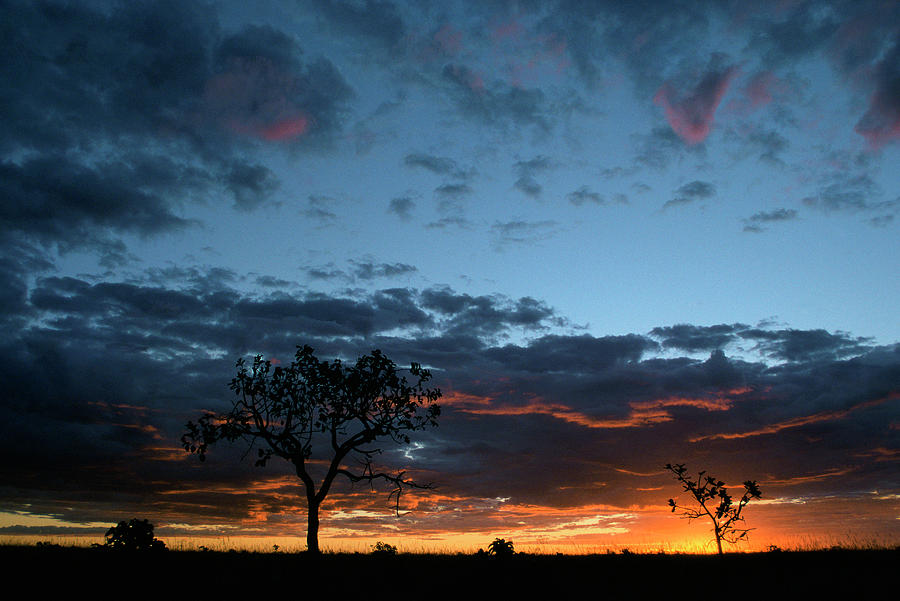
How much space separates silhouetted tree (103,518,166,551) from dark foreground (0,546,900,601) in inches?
28.1

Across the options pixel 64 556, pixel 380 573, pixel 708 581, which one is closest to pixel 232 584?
pixel 380 573

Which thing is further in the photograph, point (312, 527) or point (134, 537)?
point (312, 527)

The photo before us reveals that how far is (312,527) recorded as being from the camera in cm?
3475

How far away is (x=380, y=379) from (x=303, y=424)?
5570mm

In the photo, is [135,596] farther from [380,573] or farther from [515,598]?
[515,598]

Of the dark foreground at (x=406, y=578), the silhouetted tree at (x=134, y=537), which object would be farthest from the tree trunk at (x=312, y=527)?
the silhouetted tree at (x=134, y=537)

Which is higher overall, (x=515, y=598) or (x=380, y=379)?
(x=380, y=379)

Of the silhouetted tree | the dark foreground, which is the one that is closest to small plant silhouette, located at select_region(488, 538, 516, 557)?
the dark foreground

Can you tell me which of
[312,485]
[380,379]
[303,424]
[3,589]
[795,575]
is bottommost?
[795,575]

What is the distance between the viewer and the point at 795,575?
28.5 metres

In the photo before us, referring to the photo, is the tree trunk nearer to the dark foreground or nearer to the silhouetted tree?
the dark foreground

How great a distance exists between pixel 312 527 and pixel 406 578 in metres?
11.0

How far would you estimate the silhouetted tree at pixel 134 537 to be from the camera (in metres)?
26.9

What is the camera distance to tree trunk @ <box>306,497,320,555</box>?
3359 cm
